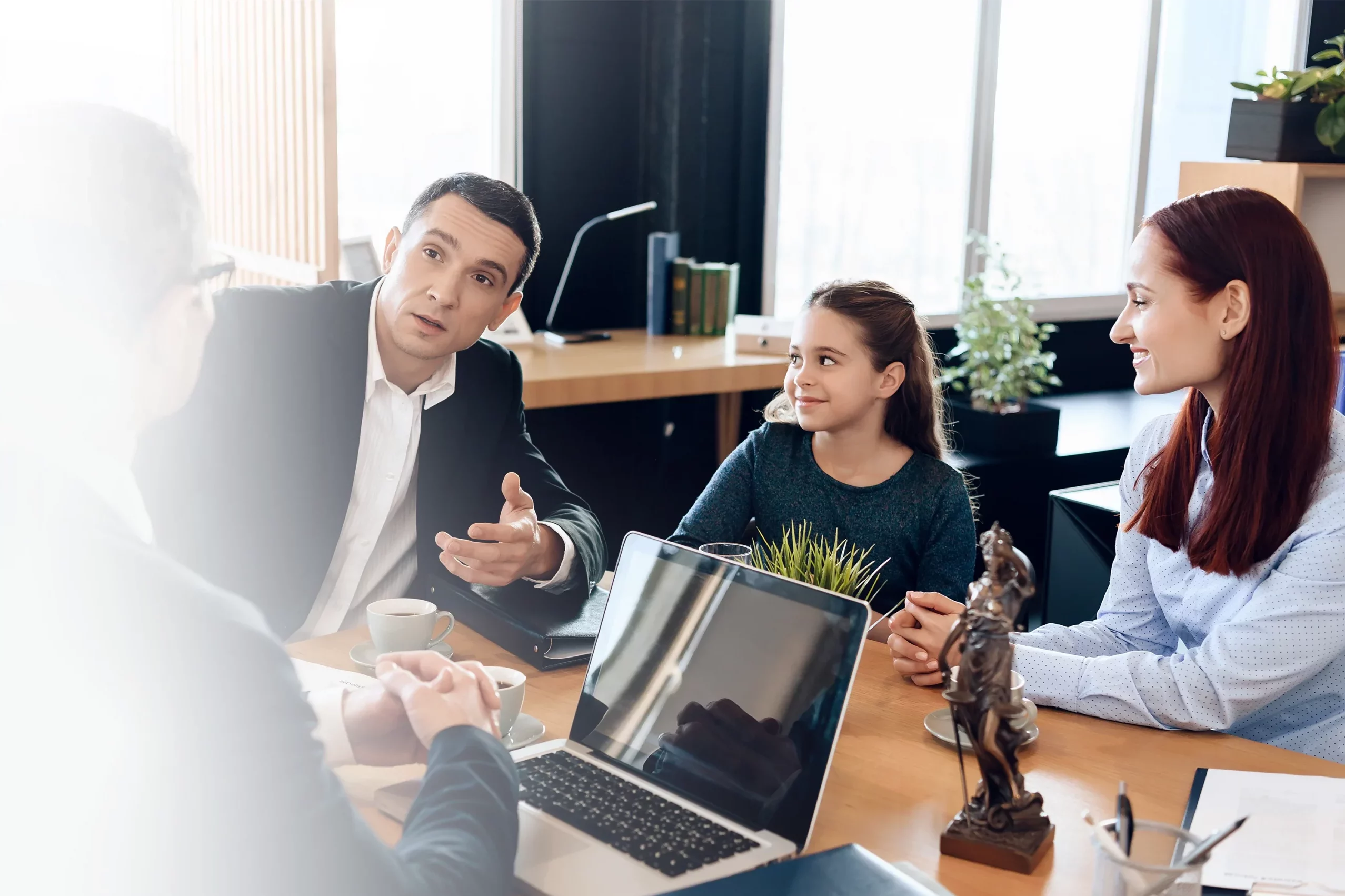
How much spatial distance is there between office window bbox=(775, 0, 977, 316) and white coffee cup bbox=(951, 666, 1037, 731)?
2.80m

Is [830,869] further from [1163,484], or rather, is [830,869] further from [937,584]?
[937,584]

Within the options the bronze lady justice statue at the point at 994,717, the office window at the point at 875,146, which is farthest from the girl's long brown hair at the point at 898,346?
the office window at the point at 875,146

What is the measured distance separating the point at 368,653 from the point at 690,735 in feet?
1.56

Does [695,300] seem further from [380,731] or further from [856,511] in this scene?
[380,731]

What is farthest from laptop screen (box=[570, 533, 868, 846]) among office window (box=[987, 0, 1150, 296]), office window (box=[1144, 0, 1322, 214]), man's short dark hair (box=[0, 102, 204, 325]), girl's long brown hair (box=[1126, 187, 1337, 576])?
office window (box=[1144, 0, 1322, 214])

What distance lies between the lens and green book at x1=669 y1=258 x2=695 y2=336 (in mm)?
3680

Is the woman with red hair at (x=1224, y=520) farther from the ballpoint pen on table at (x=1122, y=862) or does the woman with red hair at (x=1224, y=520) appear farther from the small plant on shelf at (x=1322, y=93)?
the small plant on shelf at (x=1322, y=93)

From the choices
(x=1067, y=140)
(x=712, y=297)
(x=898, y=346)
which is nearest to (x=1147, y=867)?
(x=898, y=346)

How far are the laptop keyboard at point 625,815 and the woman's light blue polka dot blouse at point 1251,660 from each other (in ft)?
1.67

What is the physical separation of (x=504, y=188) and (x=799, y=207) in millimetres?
2446

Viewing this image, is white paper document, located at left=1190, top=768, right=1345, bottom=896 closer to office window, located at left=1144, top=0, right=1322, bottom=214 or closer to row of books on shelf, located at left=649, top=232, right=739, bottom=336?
row of books on shelf, located at left=649, top=232, right=739, bottom=336

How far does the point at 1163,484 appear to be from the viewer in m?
1.57

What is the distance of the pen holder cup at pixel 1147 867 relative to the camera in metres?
0.85

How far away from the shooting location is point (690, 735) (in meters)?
1.06
